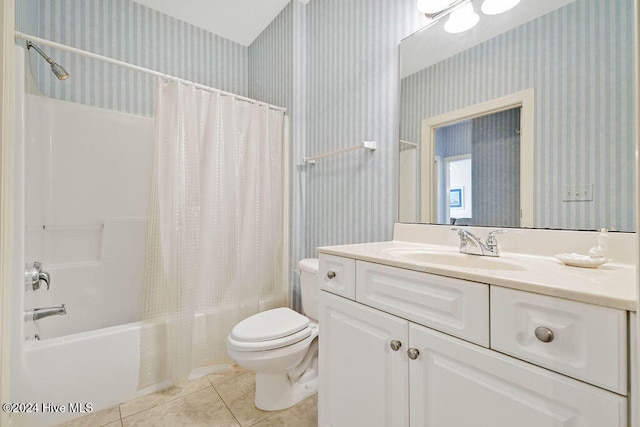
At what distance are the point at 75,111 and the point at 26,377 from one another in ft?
5.33

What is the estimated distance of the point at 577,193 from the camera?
900mm

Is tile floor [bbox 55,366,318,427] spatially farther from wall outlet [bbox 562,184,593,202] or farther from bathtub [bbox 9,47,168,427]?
wall outlet [bbox 562,184,593,202]

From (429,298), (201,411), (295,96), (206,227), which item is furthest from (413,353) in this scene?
(295,96)

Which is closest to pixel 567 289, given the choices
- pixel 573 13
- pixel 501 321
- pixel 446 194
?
pixel 501 321

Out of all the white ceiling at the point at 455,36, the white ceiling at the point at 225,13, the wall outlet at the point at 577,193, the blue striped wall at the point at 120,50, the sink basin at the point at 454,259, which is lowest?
the sink basin at the point at 454,259

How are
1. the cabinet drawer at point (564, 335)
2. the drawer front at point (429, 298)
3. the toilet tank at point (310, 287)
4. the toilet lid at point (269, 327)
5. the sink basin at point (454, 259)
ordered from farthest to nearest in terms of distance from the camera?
the toilet tank at point (310, 287) < the toilet lid at point (269, 327) < the sink basin at point (454, 259) < the drawer front at point (429, 298) < the cabinet drawer at point (564, 335)

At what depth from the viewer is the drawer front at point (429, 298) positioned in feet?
2.21

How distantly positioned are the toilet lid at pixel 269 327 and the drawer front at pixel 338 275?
375 millimetres

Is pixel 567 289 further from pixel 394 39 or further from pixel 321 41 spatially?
pixel 321 41

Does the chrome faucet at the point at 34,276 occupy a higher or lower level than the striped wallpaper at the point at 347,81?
lower

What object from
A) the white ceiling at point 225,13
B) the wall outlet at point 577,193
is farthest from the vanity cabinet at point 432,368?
the white ceiling at point 225,13

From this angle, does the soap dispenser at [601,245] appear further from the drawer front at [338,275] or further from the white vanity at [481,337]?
the drawer front at [338,275]

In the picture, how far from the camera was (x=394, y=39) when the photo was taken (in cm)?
145

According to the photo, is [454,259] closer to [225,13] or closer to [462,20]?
[462,20]
